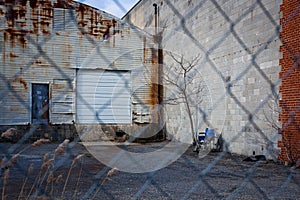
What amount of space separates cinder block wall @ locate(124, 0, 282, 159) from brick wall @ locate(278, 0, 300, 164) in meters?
0.16

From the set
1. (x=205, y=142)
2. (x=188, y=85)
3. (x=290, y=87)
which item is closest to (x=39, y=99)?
(x=188, y=85)

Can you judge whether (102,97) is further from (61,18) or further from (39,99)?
(61,18)

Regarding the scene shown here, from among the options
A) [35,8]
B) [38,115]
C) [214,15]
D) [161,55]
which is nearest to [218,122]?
[214,15]

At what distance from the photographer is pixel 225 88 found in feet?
22.1

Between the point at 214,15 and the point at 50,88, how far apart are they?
433 centimetres

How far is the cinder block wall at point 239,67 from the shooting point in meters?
5.63

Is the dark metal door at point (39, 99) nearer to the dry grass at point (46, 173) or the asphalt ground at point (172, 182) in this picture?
the asphalt ground at point (172, 182)

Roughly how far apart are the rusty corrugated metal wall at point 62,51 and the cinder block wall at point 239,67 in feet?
5.61

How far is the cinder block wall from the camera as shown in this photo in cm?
563

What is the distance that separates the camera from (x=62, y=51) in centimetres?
889

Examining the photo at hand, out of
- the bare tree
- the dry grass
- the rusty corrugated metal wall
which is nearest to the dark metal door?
the rusty corrugated metal wall

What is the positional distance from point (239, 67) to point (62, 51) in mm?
4555

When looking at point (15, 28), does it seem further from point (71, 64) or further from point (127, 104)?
point (127, 104)

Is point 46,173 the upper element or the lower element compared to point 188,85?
lower
